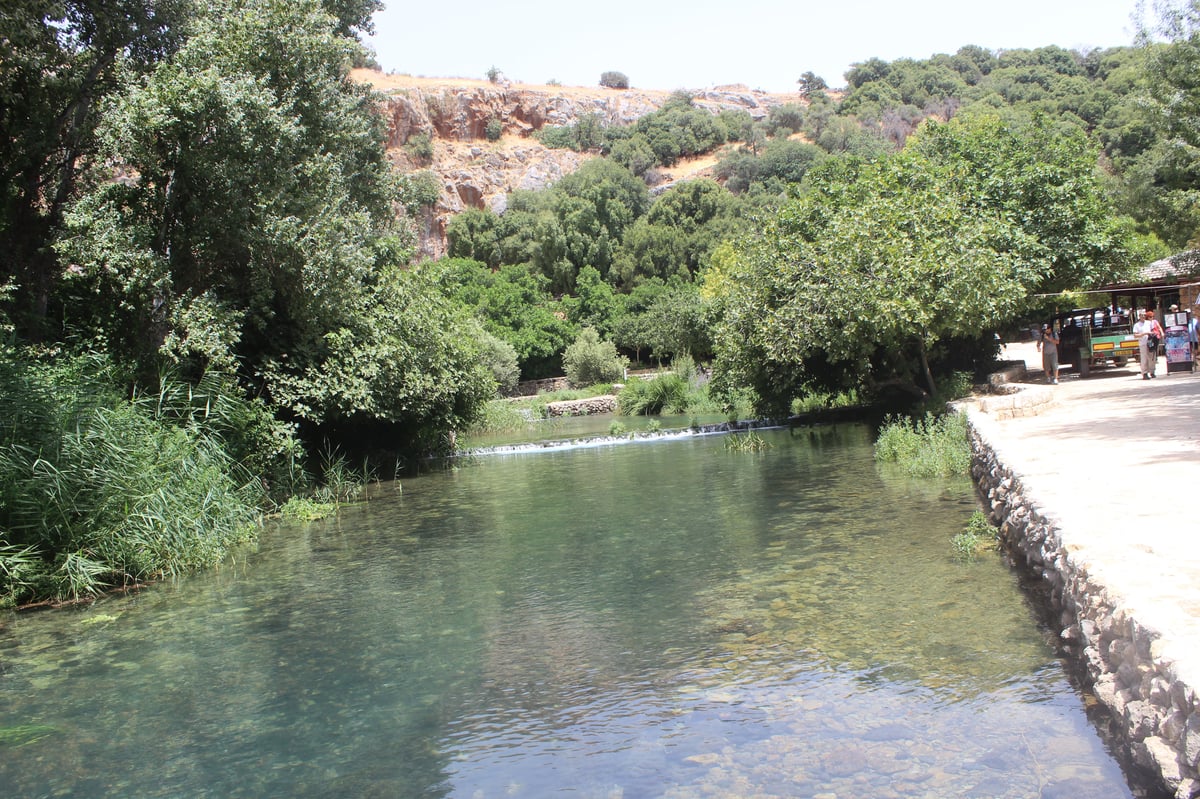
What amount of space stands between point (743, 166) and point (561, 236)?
80.6 ft

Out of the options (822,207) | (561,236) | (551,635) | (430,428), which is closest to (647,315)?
(561,236)

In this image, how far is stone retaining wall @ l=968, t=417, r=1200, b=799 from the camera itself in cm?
446

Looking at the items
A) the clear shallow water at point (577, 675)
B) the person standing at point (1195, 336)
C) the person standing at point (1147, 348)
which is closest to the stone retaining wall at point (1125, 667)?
the clear shallow water at point (577, 675)

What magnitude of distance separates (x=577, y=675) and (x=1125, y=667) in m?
4.28

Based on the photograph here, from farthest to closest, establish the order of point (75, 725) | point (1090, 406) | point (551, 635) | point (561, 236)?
point (561, 236)
point (1090, 406)
point (551, 635)
point (75, 725)

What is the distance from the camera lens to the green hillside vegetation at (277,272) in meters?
12.8

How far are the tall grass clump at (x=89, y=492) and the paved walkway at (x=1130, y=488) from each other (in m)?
11.0

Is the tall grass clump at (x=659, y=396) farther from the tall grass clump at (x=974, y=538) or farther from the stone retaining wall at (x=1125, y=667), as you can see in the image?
the stone retaining wall at (x=1125, y=667)

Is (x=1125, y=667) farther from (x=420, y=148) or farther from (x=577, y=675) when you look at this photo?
(x=420, y=148)

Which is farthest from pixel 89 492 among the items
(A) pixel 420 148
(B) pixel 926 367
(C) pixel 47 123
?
(A) pixel 420 148

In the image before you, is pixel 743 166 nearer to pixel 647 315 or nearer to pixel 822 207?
pixel 647 315

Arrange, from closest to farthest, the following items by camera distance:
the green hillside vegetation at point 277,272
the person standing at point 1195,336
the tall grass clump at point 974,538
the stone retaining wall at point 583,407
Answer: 1. the tall grass clump at point 974,538
2. the green hillside vegetation at point 277,272
3. the person standing at point 1195,336
4. the stone retaining wall at point 583,407

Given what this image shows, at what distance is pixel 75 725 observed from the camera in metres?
7.44

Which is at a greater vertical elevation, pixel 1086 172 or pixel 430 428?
pixel 1086 172
